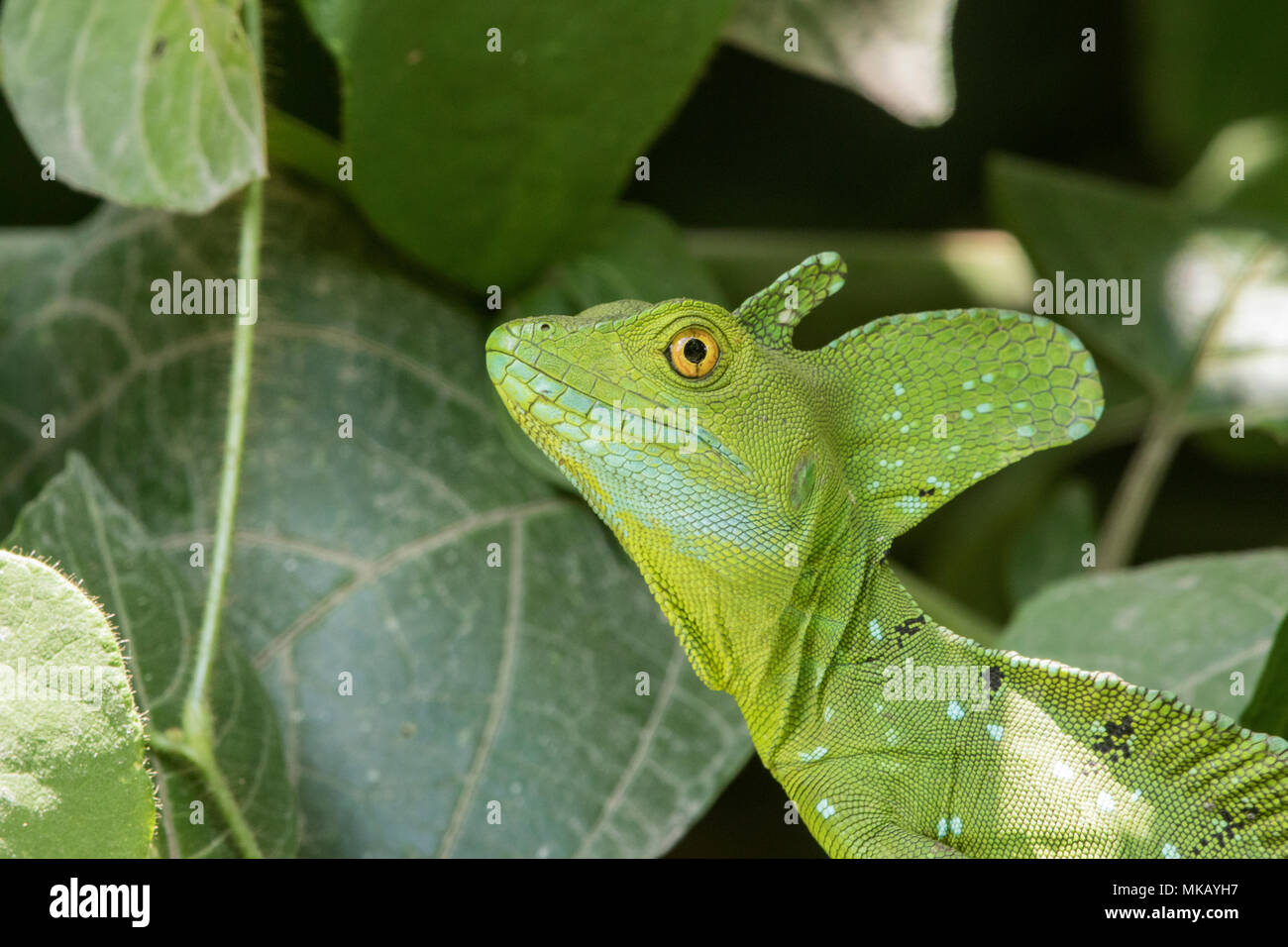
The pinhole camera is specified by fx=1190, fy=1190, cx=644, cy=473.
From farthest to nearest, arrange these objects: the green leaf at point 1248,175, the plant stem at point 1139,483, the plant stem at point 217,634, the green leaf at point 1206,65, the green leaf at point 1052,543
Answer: the green leaf at point 1206,65 → the green leaf at point 1248,175 → the green leaf at point 1052,543 → the plant stem at point 1139,483 → the plant stem at point 217,634

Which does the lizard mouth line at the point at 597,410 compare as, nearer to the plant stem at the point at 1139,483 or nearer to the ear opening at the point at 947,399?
the ear opening at the point at 947,399

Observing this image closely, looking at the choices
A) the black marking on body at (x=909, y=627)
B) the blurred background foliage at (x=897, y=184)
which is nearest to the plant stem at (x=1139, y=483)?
the blurred background foliage at (x=897, y=184)

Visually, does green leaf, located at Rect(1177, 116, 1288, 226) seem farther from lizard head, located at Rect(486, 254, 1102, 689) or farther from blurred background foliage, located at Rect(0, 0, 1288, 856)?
lizard head, located at Rect(486, 254, 1102, 689)

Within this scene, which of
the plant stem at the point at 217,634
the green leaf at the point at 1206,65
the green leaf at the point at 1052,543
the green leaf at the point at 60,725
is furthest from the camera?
the green leaf at the point at 1206,65

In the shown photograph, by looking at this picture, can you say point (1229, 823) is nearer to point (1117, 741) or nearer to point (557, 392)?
point (1117, 741)

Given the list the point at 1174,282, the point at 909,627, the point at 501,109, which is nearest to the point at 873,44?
the point at 501,109
